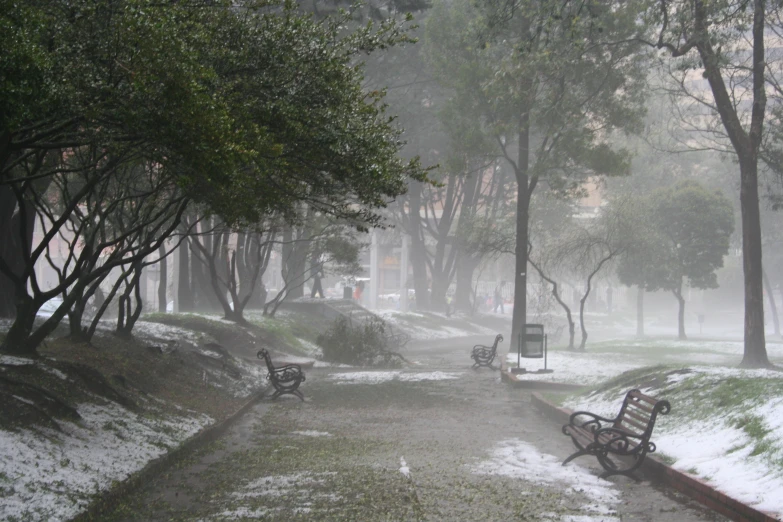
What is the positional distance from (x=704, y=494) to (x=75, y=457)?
5.73 metres

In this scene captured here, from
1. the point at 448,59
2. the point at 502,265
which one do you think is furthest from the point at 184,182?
the point at 502,265

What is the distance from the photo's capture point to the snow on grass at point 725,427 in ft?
24.3

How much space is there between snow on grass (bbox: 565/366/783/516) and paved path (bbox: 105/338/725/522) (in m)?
0.49

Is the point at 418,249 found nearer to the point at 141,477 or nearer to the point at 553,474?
the point at 553,474

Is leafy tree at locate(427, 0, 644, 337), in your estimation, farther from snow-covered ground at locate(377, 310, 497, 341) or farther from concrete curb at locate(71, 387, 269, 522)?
snow-covered ground at locate(377, 310, 497, 341)

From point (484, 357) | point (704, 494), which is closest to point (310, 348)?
point (484, 357)

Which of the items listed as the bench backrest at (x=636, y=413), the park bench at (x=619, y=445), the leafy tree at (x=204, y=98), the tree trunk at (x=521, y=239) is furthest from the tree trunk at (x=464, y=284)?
the park bench at (x=619, y=445)

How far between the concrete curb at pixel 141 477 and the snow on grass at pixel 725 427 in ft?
17.1

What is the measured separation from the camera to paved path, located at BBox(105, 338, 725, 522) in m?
7.18

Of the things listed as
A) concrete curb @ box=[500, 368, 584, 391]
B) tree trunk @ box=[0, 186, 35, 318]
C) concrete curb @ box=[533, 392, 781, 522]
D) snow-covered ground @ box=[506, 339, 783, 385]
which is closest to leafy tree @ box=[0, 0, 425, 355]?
concrete curb @ box=[533, 392, 781, 522]

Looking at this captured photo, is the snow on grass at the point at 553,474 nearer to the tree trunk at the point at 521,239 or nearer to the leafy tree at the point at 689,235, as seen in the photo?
the tree trunk at the point at 521,239

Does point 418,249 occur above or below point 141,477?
above

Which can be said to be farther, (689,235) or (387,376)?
(689,235)

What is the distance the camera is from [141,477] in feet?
26.6
